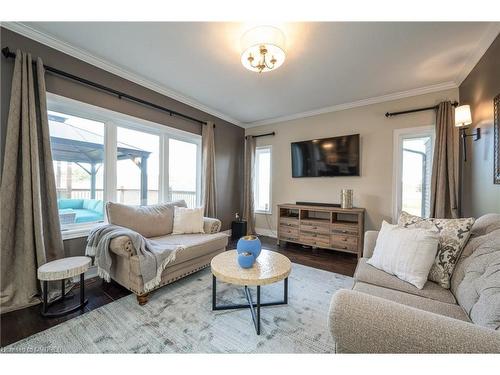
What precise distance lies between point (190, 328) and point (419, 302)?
1.51 m

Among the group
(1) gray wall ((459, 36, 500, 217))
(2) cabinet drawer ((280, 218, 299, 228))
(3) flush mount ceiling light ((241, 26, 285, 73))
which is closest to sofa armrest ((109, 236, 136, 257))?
(3) flush mount ceiling light ((241, 26, 285, 73))

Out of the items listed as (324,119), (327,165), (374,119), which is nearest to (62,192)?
(327,165)

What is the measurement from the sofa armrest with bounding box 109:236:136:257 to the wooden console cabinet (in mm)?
2520

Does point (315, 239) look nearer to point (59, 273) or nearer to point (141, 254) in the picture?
point (141, 254)

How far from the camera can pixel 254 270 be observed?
1.62 metres

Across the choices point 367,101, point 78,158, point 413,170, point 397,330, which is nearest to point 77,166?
point 78,158

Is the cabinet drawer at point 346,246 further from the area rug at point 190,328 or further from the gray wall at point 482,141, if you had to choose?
the gray wall at point 482,141

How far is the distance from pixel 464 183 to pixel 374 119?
1466 mm

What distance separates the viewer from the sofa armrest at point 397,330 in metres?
0.64

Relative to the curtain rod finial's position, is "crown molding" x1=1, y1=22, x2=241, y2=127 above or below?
above

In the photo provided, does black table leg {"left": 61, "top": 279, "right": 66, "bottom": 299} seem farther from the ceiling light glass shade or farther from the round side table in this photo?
the ceiling light glass shade

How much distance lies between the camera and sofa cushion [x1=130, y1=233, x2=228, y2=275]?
7.13 feet

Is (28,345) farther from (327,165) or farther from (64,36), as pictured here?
(327,165)
